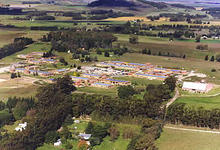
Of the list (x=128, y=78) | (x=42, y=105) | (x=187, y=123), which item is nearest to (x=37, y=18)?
(x=128, y=78)

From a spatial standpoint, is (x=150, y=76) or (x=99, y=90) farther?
(x=150, y=76)

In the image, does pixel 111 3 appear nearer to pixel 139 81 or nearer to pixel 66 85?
pixel 139 81

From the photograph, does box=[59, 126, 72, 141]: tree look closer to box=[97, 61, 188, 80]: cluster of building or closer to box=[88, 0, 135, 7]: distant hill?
box=[97, 61, 188, 80]: cluster of building

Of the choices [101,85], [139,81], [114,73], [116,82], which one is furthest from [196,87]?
[114,73]

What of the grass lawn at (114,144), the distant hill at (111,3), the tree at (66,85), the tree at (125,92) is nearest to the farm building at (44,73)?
the tree at (66,85)

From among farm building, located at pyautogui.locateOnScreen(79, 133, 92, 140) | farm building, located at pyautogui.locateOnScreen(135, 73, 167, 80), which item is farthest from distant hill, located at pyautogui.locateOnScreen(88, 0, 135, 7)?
farm building, located at pyautogui.locateOnScreen(79, 133, 92, 140)

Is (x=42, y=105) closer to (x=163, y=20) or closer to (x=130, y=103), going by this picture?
(x=130, y=103)

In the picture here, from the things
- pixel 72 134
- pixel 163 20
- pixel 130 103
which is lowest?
pixel 72 134
